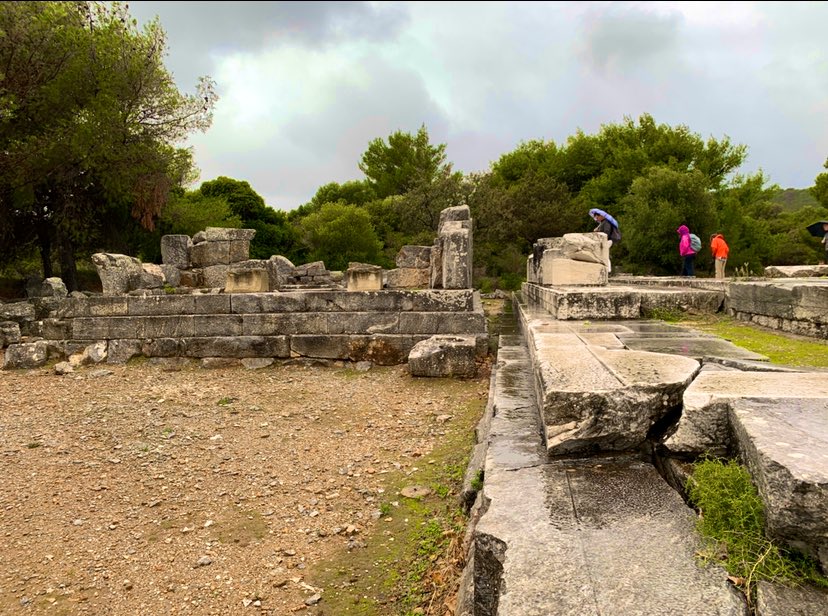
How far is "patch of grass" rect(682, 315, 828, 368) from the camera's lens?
148 inches

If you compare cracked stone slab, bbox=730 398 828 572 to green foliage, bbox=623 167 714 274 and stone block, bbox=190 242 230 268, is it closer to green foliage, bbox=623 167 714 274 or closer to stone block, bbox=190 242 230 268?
stone block, bbox=190 242 230 268

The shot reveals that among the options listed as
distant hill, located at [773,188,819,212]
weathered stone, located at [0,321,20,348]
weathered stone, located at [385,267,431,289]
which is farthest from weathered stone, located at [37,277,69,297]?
distant hill, located at [773,188,819,212]

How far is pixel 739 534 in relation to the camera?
1.85 metres

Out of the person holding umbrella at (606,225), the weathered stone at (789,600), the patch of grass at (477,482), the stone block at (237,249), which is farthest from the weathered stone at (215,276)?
the weathered stone at (789,600)

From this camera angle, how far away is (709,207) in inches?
916

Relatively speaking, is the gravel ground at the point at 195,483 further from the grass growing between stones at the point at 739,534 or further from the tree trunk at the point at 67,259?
the tree trunk at the point at 67,259

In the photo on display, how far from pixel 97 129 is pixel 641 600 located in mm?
16258

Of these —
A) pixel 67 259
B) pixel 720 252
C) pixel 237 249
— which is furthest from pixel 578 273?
pixel 67 259

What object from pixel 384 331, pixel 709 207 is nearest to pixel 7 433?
pixel 384 331

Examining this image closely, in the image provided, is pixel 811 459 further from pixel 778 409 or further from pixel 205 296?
pixel 205 296

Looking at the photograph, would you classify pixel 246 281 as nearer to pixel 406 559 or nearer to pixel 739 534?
pixel 406 559

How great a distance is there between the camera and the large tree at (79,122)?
13.1 meters

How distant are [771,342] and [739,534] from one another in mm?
3394

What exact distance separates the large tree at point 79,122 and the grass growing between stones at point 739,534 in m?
14.4
